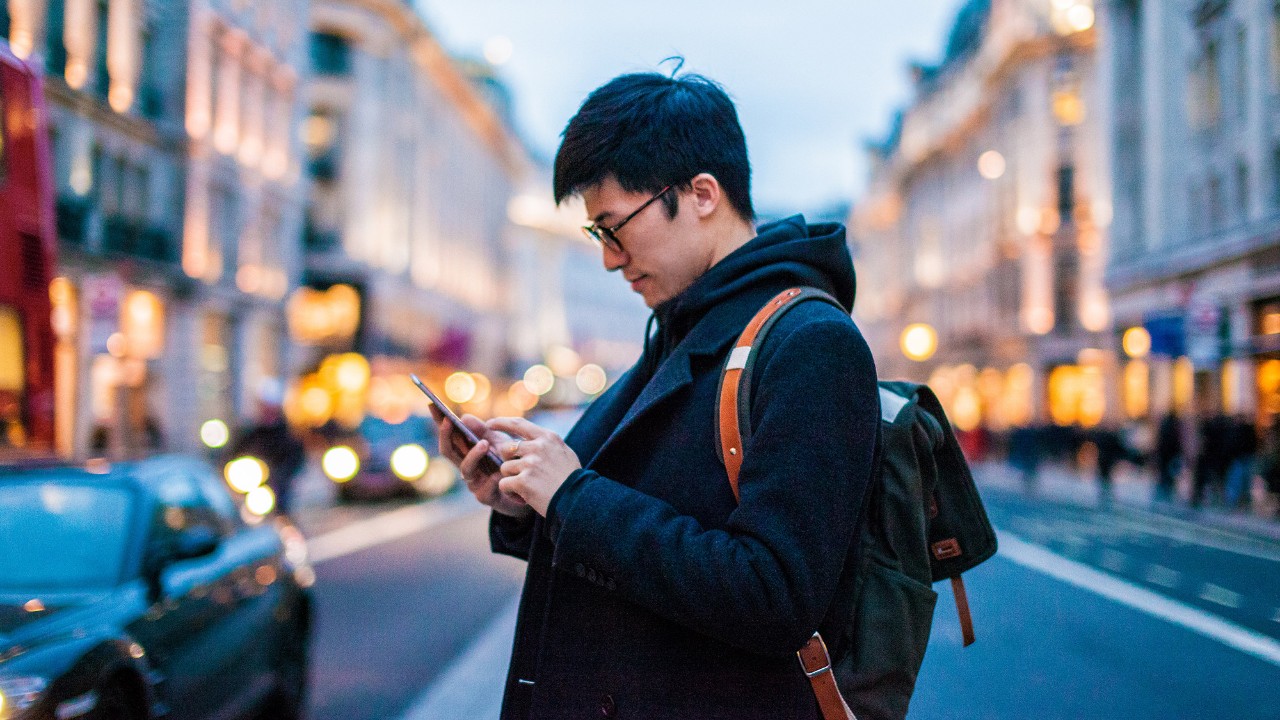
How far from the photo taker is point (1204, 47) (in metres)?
32.7

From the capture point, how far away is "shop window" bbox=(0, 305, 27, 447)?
9.64 meters

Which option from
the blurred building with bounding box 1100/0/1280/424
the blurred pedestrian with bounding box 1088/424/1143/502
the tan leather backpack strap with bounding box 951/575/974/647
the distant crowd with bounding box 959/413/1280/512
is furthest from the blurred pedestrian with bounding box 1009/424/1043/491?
the tan leather backpack strap with bounding box 951/575/974/647

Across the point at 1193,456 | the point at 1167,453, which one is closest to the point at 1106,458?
the point at 1167,453

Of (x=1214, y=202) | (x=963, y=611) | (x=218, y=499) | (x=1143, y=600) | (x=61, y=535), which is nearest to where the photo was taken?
(x=963, y=611)

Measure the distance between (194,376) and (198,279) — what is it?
104 inches

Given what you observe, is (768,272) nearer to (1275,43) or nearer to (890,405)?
(890,405)

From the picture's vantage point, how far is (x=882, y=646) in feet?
6.52

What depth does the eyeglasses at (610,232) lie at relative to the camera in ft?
6.87

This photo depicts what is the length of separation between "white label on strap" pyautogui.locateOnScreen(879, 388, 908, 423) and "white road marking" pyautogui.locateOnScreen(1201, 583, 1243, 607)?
1009 centimetres

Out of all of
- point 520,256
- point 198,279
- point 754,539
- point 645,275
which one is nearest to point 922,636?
point 754,539

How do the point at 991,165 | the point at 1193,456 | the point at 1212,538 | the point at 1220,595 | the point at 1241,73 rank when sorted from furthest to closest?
the point at 991,165 < the point at 1241,73 < the point at 1193,456 < the point at 1212,538 < the point at 1220,595

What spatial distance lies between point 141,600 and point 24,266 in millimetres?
5703

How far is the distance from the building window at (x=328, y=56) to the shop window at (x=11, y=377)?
4532cm

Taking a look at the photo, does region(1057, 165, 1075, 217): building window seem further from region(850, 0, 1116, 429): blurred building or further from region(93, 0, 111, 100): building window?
region(93, 0, 111, 100): building window
